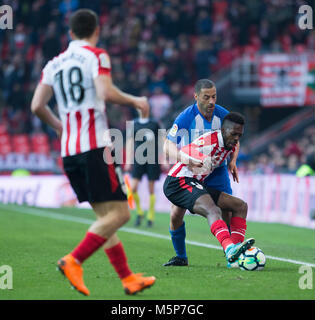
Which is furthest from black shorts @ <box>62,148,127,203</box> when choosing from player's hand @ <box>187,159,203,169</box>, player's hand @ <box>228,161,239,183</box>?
player's hand @ <box>228,161,239,183</box>

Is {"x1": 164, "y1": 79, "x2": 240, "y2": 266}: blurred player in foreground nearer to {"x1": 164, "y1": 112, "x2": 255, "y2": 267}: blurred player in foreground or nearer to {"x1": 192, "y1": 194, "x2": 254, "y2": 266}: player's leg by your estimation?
{"x1": 164, "y1": 112, "x2": 255, "y2": 267}: blurred player in foreground

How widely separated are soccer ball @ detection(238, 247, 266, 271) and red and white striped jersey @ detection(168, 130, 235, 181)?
976 millimetres

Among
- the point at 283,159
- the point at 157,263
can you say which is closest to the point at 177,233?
the point at 157,263

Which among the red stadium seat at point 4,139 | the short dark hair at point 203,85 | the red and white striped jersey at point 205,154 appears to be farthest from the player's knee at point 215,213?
the red stadium seat at point 4,139

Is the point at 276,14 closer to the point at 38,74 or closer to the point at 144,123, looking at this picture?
the point at 38,74

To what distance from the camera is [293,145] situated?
20797 millimetres

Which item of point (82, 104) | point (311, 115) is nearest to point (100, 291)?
point (82, 104)

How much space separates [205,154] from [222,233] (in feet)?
3.12

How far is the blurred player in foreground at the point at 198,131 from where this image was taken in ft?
26.2

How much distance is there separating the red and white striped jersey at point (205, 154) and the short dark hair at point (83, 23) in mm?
2160

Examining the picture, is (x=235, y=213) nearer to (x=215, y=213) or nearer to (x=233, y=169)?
(x=233, y=169)

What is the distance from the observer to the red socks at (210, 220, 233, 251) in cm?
728

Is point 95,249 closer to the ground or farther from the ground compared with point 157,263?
farther from the ground

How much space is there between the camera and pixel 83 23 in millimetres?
5938
